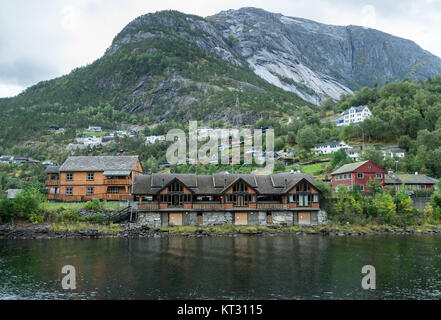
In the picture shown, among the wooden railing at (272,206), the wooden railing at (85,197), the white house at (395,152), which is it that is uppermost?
the white house at (395,152)

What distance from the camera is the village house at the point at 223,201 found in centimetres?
5366

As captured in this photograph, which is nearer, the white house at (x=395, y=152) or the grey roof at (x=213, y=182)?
the grey roof at (x=213, y=182)

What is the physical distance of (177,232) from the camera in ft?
165

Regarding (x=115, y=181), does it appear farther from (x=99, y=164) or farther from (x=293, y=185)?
(x=293, y=185)

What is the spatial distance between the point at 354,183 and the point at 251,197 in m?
23.7

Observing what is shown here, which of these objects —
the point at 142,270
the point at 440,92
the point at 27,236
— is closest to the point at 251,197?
the point at 142,270

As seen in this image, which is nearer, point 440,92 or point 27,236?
point 27,236

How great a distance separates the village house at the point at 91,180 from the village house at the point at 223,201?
6.06 m

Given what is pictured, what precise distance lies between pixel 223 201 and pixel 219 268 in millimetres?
24610

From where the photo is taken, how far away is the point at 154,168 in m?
113

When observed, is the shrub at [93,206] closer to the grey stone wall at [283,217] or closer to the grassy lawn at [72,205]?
the grassy lawn at [72,205]

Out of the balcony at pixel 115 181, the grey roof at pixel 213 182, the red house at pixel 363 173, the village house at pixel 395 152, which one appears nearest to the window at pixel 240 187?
the grey roof at pixel 213 182
